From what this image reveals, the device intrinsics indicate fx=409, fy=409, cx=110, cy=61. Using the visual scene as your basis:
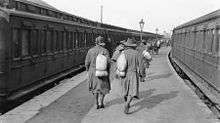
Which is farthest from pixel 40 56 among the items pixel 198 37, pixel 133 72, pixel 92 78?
pixel 198 37

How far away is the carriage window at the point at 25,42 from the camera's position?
35.4ft

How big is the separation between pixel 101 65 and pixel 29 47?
10.3ft

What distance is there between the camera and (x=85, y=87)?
13.9 meters

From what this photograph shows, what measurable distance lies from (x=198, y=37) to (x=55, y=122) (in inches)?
361

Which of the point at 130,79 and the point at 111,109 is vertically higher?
the point at 130,79

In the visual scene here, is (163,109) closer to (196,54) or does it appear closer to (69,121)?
(69,121)

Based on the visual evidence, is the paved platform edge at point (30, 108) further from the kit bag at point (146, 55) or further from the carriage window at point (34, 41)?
the kit bag at point (146, 55)

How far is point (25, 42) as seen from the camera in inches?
435

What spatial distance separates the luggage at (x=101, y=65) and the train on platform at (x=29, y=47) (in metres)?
2.11

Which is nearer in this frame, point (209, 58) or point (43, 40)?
point (209, 58)

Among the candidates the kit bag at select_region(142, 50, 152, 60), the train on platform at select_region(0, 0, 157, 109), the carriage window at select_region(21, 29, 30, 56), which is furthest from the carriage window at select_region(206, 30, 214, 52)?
the carriage window at select_region(21, 29, 30, 56)

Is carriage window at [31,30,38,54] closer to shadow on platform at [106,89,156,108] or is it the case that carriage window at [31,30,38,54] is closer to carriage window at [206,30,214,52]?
shadow on platform at [106,89,156,108]

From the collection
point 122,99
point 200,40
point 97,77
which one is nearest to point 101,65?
point 97,77

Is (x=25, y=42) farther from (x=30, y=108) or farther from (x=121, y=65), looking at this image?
(x=121, y=65)
